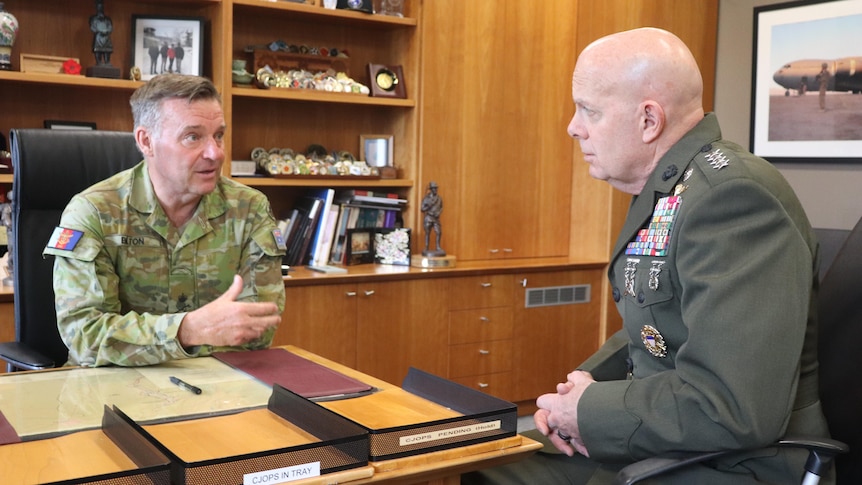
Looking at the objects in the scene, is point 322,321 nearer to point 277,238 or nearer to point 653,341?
point 277,238

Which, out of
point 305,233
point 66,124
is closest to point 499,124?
point 305,233

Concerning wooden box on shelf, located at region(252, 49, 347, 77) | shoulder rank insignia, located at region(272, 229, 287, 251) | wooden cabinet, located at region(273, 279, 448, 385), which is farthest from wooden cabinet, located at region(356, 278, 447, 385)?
shoulder rank insignia, located at region(272, 229, 287, 251)

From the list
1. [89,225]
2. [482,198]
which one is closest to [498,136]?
[482,198]

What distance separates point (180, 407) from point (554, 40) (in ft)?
11.4

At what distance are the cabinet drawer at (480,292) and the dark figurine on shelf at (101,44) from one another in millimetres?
1731

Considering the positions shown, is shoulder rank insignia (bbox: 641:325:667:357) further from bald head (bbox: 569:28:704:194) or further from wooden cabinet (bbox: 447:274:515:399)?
wooden cabinet (bbox: 447:274:515:399)

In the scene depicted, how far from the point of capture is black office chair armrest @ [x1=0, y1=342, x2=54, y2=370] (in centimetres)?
213

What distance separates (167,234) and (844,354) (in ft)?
5.13

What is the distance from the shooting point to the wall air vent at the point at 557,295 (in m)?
4.35

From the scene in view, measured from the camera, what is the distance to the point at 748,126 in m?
4.56

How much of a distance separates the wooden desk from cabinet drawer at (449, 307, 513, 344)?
2568 mm

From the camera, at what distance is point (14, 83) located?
140 inches

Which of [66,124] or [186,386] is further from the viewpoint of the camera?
[66,124]

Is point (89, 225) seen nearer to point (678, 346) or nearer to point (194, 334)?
point (194, 334)
